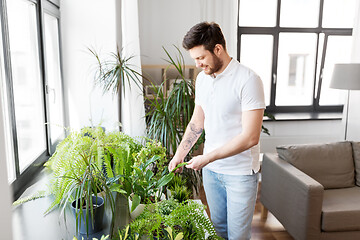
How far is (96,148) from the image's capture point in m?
1.78

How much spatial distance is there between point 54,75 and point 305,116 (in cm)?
341

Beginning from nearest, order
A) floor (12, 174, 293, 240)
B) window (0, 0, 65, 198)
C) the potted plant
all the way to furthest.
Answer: the potted plant < floor (12, 174, 293, 240) < window (0, 0, 65, 198)

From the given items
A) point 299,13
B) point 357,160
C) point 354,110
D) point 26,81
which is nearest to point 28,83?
point 26,81

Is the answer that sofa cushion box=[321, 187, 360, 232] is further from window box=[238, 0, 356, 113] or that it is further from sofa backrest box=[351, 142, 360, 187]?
window box=[238, 0, 356, 113]

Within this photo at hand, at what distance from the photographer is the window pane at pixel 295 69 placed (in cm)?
461

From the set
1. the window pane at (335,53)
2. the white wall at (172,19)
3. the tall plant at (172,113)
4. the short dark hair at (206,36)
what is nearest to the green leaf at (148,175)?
the short dark hair at (206,36)

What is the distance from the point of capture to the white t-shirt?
1613 mm

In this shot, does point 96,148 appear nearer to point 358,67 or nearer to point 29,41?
point 29,41

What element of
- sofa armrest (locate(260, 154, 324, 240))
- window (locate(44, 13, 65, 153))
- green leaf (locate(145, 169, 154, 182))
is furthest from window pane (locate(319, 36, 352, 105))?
green leaf (locate(145, 169, 154, 182))

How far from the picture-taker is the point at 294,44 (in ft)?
15.1

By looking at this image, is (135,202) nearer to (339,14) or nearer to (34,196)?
(34,196)

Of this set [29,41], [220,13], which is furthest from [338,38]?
[29,41]

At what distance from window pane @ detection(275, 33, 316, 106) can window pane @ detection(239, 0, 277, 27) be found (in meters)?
0.31

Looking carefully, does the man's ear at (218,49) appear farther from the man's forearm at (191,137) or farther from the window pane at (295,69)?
the window pane at (295,69)
